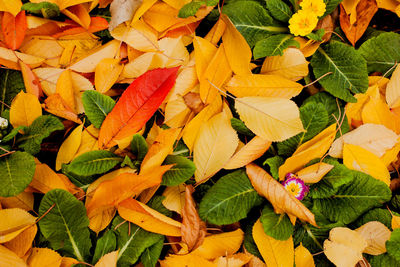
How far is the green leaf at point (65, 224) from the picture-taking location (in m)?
0.86

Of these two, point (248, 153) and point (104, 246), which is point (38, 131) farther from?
point (248, 153)

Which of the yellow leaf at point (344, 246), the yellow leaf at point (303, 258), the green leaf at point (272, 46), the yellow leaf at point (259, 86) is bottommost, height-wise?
the yellow leaf at point (303, 258)

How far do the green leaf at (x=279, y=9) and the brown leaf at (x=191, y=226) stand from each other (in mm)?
524

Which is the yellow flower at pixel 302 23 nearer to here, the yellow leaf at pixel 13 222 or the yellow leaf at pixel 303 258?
the yellow leaf at pixel 303 258

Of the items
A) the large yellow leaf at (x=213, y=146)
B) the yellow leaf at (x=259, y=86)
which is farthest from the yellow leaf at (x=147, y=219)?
the yellow leaf at (x=259, y=86)

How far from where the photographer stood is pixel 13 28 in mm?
938

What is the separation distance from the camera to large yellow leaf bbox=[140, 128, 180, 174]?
860 mm

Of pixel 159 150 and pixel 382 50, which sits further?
pixel 382 50

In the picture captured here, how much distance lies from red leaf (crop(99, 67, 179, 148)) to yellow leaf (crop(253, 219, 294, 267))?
39 cm

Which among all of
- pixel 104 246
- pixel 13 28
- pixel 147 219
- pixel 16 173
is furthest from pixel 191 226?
pixel 13 28

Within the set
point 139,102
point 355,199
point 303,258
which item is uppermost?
point 139,102

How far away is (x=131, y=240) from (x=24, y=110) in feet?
1.40

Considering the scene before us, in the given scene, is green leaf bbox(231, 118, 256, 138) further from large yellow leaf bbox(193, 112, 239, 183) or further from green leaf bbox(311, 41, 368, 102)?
green leaf bbox(311, 41, 368, 102)

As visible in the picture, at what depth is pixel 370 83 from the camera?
Result: 39.3 inches
